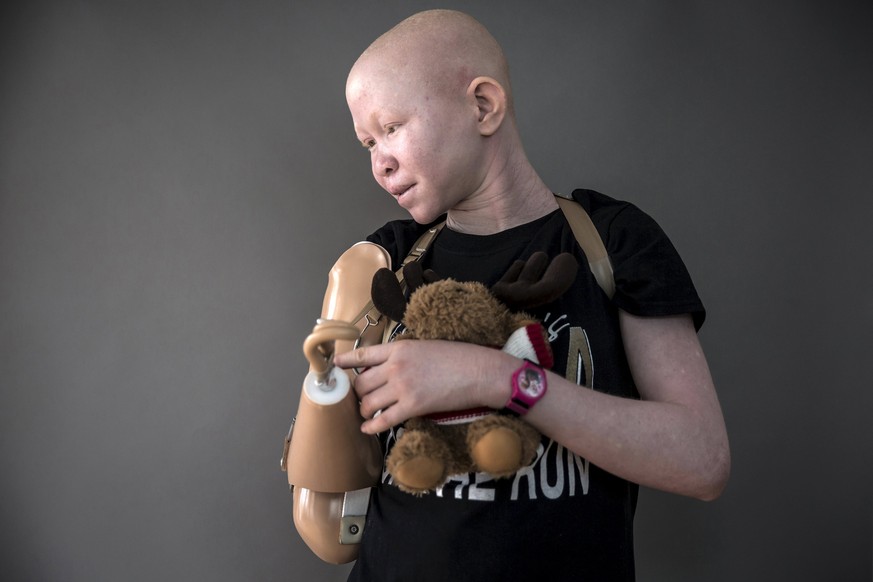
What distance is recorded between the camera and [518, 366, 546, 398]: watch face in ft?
2.74

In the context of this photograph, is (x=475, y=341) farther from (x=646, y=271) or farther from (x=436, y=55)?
(x=436, y=55)

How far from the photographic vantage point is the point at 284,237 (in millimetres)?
1442

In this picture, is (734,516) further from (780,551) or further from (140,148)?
(140,148)

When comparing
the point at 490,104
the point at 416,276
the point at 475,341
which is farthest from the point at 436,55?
the point at 475,341

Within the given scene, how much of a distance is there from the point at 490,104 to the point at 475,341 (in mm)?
366

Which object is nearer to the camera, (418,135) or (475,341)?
(475,341)

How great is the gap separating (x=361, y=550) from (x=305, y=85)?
898 mm

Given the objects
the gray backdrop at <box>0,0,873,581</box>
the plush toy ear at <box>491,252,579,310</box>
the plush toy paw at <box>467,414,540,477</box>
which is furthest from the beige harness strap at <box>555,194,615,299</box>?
the gray backdrop at <box>0,0,873,581</box>

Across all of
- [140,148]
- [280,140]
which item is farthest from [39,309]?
[280,140]

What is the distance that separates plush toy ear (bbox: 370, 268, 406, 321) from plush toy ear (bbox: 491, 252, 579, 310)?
0.39 feet

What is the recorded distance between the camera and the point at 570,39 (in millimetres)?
1463

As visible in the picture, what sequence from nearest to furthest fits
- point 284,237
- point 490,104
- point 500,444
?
point 500,444, point 490,104, point 284,237

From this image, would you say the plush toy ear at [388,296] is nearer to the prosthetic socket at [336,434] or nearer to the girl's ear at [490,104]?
the prosthetic socket at [336,434]

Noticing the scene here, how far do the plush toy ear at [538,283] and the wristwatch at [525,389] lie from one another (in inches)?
3.0
